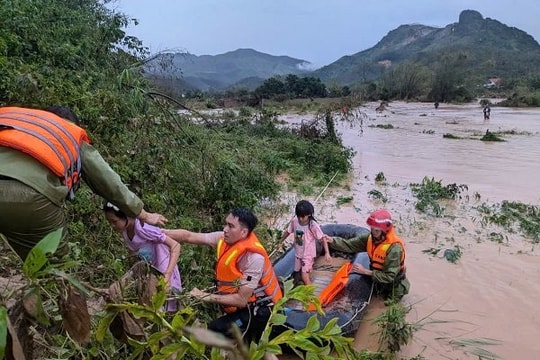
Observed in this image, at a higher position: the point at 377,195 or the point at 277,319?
the point at 277,319

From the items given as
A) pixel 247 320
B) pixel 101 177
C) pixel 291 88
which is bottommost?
pixel 247 320

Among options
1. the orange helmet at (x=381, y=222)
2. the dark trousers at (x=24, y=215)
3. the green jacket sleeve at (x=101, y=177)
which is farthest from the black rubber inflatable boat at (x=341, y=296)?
the dark trousers at (x=24, y=215)

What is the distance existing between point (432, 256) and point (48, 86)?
5536mm

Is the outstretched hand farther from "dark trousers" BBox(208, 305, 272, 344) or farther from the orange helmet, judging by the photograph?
the orange helmet

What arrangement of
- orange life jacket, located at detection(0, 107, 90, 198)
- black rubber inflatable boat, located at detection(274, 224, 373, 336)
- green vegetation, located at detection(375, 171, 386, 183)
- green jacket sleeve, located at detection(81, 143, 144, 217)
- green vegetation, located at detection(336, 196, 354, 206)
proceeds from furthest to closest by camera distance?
1. green vegetation, located at detection(375, 171, 386, 183)
2. green vegetation, located at detection(336, 196, 354, 206)
3. black rubber inflatable boat, located at detection(274, 224, 373, 336)
4. green jacket sleeve, located at detection(81, 143, 144, 217)
5. orange life jacket, located at detection(0, 107, 90, 198)

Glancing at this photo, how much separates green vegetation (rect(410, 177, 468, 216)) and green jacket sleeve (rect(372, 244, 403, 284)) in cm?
446

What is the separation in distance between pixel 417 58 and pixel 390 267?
11223 cm

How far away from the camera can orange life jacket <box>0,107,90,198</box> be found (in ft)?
6.97

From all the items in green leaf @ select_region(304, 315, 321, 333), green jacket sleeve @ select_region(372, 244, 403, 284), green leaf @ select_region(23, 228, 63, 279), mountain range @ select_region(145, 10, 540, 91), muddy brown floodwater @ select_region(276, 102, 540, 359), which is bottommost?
muddy brown floodwater @ select_region(276, 102, 540, 359)

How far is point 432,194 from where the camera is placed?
10297 millimetres

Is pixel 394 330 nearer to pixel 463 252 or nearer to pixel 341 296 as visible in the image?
pixel 341 296

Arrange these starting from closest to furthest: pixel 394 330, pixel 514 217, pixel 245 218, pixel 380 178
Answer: pixel 245 218, pixel 394 330, pixel 514 217, pixel 380 178

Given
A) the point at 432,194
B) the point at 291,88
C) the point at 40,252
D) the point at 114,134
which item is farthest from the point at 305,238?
the point at 291,88

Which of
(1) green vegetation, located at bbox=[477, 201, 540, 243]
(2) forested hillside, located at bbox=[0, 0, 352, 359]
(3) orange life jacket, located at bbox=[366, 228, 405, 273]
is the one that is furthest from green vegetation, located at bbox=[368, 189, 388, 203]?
(3) orange life jacket, located at bbox=[366, 228, 405, 273]
